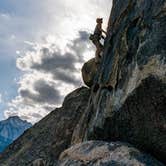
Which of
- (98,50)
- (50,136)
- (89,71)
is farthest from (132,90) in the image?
(50,136)

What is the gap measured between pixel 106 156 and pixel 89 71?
81.0 ft

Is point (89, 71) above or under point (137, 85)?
above

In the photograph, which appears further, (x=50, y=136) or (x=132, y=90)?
(x=50, y=136)

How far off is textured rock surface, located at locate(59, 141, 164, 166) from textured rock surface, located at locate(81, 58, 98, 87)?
22243 millimetres

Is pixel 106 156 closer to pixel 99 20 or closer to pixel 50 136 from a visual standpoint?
pixel 99 20

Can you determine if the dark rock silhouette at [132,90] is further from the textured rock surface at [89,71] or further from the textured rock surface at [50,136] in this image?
the textured rock surface at [89,71]

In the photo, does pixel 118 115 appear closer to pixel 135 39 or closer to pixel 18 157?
pixel 135 39

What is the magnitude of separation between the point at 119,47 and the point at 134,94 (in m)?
5.45

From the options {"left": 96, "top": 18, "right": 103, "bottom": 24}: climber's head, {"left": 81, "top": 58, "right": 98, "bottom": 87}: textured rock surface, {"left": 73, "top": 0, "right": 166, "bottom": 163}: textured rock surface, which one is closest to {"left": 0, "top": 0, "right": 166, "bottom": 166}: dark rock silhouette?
{"left": 73, "top": 0, "right": 166, "bottom": 163}: textured rock surface

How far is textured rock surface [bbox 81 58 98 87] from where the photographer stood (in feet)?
135

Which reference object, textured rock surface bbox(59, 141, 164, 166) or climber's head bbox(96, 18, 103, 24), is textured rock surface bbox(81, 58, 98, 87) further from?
textured rock surface bbox(59, 141, 164, 166)

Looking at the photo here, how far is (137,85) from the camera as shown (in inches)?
733

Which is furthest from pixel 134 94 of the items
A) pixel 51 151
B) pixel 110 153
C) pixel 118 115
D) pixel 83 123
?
pixel 51 151

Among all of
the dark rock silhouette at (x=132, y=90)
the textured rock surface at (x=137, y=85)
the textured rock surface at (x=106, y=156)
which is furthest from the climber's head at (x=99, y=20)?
the textured rock surface at (x=106, y=156)
